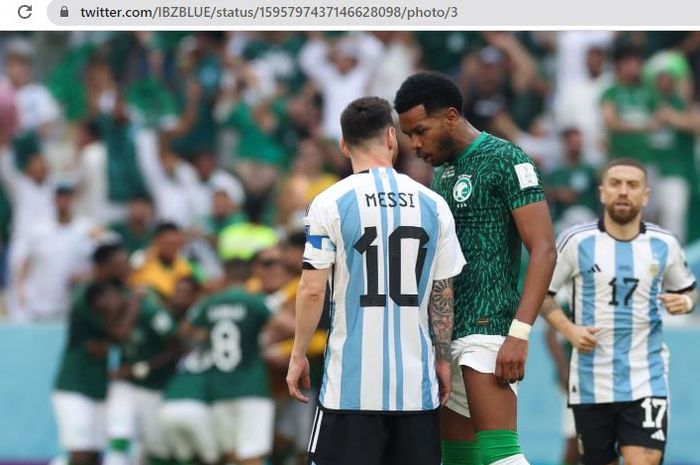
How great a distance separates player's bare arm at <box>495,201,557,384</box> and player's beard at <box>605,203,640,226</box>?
181cm

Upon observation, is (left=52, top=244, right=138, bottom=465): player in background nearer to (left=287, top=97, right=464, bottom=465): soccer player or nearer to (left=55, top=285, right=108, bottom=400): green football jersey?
(left=55, top=285, right=108, bottom=400): green football jersey

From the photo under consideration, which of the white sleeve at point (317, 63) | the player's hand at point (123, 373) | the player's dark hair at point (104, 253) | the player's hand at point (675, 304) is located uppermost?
the white sleeve at point (317, 63)

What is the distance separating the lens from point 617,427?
9.25 m

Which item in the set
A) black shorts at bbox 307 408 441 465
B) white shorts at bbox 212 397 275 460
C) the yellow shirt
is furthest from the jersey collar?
the yellow shirt

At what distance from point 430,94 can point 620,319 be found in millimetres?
2378

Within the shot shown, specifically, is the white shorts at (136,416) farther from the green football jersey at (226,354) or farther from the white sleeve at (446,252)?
the white sleeve at (446,252)

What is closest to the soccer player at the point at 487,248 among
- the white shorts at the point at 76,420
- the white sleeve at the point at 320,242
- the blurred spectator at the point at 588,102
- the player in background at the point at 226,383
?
the white sleeve at the point at 320,242

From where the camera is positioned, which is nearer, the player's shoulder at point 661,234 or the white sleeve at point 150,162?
the player's shoulder at point 661,234

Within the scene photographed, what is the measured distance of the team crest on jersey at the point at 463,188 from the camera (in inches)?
299

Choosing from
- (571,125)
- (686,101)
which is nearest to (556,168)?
(571,125)

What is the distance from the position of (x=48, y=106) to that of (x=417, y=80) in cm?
1051

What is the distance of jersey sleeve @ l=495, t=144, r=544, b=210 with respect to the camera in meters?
7.45

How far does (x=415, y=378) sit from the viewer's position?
23.8 feet

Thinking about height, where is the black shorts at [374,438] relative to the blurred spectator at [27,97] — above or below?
below
